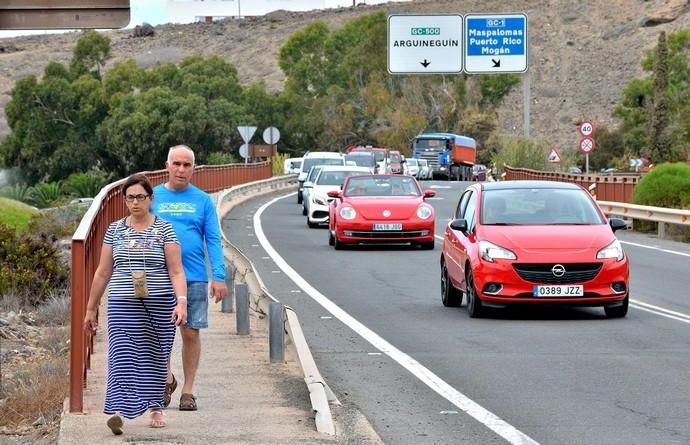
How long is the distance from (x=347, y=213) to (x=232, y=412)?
60.1 feet

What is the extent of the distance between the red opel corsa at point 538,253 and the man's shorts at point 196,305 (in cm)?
677

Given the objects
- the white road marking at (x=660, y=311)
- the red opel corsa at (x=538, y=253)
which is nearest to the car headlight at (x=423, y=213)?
the white road marking at (x=660, y=311)

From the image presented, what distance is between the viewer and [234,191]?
49656mm

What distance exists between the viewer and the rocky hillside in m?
135

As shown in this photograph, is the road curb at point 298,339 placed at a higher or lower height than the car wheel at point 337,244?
higher

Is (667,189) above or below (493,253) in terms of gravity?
below

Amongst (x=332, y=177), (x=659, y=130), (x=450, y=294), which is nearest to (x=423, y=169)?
(x=659, y=130)

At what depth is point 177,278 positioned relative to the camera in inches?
355

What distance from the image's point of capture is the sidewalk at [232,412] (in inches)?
349

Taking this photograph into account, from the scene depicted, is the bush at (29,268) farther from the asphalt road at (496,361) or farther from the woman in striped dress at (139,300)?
the woman in striped dress at (139,300)

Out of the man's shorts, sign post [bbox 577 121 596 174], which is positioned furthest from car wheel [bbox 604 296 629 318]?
sign post [bbox 577 121 596 174]

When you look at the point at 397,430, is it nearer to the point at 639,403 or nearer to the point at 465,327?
the point at 639,403

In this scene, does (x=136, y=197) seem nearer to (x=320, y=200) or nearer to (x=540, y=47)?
(x=320, y=200)

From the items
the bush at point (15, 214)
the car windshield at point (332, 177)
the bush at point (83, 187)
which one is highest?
the car windshield at point (332, 177)
